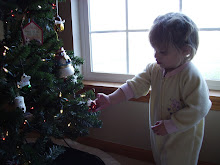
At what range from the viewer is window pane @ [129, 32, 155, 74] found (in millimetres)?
1560

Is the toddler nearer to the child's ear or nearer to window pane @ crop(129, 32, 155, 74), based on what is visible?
the child's ear

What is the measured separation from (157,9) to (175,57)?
637 mm

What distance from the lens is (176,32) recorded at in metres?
0.92

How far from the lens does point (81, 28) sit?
1735mm

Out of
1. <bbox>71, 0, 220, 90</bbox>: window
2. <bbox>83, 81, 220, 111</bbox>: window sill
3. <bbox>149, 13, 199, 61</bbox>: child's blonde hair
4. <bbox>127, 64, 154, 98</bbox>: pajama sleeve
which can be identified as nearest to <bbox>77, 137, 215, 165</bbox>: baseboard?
<bbox>83, 81, 220, 111</bbox>: window sill

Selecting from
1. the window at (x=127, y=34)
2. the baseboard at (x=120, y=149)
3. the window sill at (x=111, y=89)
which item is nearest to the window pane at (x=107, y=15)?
the window at (x=127, y=34)

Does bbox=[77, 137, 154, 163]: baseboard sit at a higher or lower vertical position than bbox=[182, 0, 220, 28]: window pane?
lower

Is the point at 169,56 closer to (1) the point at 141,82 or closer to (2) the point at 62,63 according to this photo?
(1) the point at 141,82

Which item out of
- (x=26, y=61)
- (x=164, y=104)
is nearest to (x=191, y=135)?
(x=164, y=104)

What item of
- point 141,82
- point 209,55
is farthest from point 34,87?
point 209,55

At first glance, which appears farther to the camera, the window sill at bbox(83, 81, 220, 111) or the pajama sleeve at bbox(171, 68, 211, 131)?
the window sill at bbox(83, 81, 220, 111)

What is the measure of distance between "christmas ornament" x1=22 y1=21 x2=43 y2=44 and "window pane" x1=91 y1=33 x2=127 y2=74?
727 millimetres

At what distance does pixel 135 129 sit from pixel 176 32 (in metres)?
0.88

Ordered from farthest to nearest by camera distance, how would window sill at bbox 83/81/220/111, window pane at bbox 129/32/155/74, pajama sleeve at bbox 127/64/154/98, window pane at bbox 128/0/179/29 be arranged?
window pane at bbox 129/32/155/74
window pane at bbox 128/0/179/29
window sill at bbox 83/81/220/111
pajama sleeve at bbox 127/64/154/98
